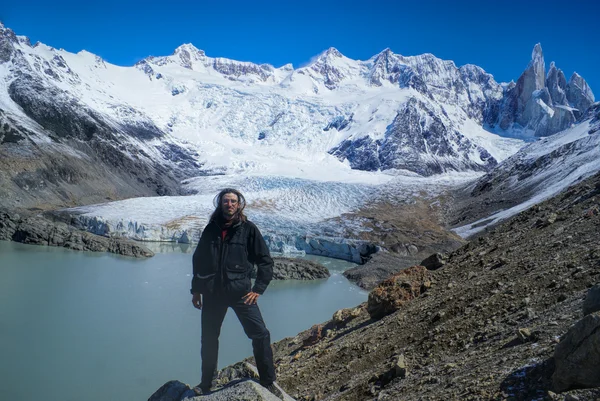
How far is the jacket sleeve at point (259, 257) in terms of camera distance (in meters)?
3.88

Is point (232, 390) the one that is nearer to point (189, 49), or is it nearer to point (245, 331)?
point (245, 331)

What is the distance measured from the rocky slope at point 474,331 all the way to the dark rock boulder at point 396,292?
0.13 meters

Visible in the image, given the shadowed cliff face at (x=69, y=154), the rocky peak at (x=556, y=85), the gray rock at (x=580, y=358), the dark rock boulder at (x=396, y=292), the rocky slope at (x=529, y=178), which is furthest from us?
the rocky peak at (x=556, y=85)

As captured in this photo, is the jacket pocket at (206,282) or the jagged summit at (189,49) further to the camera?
the jagged summit at (189,49)

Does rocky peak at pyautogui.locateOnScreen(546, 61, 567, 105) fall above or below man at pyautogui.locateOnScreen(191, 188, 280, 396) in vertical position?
above

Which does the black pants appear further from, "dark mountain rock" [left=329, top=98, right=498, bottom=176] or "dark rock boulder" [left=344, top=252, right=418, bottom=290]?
"dark mountain rock" [left=329, top=98, right=498, bottom=176]

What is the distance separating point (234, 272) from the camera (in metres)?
3.83

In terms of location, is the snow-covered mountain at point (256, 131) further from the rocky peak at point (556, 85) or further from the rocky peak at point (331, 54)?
the rocky peak at point (331, 54)

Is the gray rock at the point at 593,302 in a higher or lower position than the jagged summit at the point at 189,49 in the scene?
lower

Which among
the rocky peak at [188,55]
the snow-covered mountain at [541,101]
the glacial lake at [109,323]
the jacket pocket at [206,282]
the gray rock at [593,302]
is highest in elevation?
the rocky peak at [188,55]

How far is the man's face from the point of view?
3826 millimetres

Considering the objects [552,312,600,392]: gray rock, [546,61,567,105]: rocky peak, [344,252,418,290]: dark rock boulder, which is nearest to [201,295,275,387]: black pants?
[552,312,600,392]: gray rock

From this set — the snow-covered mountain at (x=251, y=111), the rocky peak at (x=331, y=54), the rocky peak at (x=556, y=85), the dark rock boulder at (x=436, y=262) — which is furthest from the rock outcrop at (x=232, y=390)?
the rocky peak at (x=331, y=54)

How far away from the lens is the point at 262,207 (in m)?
45.1
